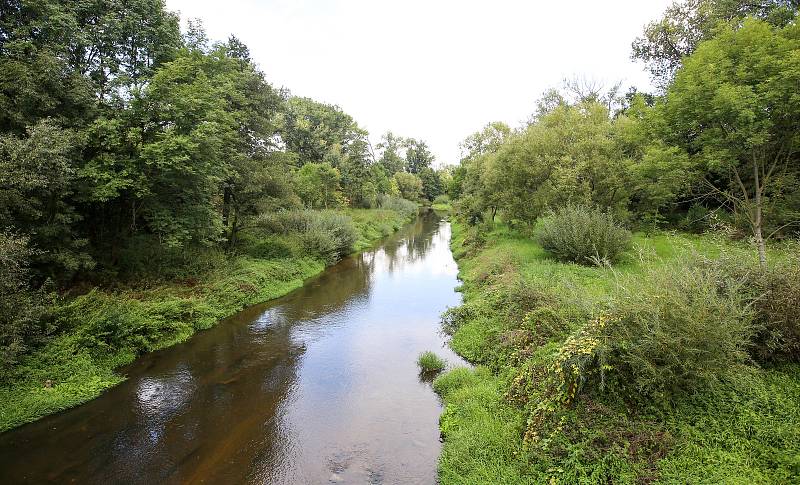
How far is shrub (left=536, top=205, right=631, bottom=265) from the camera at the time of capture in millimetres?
16062

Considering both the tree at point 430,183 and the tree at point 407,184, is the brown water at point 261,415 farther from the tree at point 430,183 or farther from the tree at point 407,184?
the tree at point 430,183

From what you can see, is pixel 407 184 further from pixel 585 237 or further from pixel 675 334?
pixel 675 334

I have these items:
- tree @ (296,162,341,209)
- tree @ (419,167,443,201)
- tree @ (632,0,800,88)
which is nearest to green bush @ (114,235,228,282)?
tree @ (296,162,341,209)

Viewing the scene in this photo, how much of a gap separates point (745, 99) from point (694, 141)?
1.73 m

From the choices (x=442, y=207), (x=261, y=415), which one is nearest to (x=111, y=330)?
(x=261, y=415)

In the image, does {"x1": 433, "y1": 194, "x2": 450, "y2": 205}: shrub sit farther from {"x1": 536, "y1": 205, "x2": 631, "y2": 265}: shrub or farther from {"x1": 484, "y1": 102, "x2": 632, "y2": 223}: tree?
{"x1": 536, "y1": 205, "x2": 631, "y2": 265}: shrub

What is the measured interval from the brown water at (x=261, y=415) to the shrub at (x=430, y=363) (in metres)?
0.43

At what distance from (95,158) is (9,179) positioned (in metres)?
4.29

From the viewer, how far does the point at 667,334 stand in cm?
604

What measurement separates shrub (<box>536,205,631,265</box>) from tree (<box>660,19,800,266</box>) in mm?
4661

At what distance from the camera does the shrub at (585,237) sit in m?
16.1

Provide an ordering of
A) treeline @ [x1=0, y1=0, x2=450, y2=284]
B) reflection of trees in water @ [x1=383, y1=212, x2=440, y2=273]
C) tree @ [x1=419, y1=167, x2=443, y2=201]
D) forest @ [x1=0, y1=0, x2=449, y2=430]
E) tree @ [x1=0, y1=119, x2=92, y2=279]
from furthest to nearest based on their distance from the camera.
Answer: tree @ [x1=419, y1=167, x2=443, y2=201], reflection of trees in water @ [x1=383, y1=212, x2=440, y2=273], treeline @ [x1=0, y1=0, x2=450, y2=284], forest @ [x1=0, y1=0, x2=449, y2=430], tree @ [x1=0, y1=119, x2=92, y2=279]

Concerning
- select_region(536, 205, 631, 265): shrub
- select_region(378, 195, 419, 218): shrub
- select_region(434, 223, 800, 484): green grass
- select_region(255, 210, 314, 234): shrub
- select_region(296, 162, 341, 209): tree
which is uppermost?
select_region(296, 162, 341, 209): tree

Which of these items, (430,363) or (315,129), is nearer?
(430,363)
